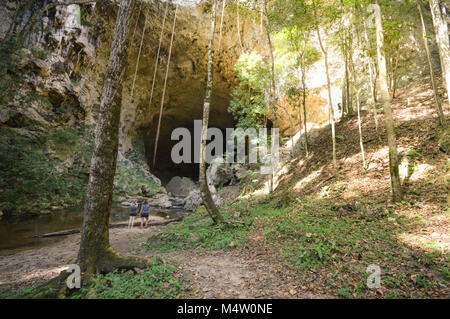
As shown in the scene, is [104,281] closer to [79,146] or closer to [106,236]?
[106,236]

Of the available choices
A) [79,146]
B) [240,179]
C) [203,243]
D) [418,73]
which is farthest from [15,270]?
[418,73]

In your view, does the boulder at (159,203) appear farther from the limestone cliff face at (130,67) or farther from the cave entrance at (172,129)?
the cave entrance at (172,129)

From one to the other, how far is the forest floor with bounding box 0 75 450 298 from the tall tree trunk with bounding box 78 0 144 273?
0.43 m

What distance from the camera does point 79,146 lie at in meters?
12.9

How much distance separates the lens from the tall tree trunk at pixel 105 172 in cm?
353

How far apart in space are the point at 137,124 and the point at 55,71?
10.6 m

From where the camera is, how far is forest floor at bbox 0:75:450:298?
10.4 feet

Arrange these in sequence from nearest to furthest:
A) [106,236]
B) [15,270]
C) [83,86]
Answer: [106,236]
[15,270]
[83,86]

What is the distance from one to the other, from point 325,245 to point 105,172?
4.56 meters

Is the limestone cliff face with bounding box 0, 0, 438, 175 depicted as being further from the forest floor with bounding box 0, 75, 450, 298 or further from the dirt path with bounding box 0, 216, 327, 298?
the dirt path with bounding box 0, 216, 327, 298

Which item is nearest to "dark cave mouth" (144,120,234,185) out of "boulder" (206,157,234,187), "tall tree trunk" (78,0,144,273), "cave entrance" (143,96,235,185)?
"cave entrance" (143,96,235,185)

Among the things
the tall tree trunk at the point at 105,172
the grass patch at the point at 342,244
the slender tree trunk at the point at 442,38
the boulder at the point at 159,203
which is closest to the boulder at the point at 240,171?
the boulder at the point at 159,203

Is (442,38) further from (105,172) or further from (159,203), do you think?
(159,203)

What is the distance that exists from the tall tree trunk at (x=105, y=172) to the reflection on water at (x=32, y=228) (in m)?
5.50
